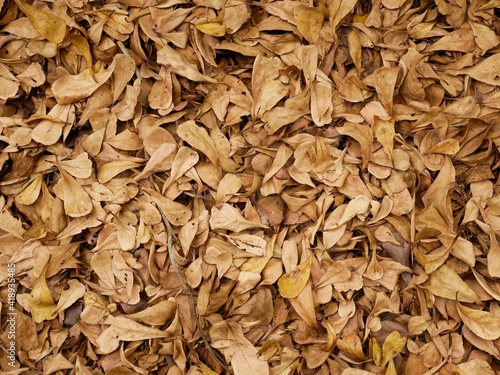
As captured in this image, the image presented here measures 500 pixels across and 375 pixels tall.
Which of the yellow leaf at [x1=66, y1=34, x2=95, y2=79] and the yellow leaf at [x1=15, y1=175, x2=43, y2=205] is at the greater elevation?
the yellow leaf at [x1=66, y1=34, x2=95, y2=79]

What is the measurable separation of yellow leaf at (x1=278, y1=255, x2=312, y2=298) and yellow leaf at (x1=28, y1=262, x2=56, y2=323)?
31 cm

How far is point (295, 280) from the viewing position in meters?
0.57

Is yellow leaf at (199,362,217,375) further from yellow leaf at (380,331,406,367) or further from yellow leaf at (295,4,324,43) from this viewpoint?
yellow leaf at (295,4,324,43)

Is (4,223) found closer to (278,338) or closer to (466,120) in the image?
(278,338)

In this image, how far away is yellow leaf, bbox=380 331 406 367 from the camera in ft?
1.88

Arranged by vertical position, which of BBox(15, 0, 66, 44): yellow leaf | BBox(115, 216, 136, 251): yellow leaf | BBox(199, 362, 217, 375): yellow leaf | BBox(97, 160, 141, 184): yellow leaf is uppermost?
BBox(15, 0, 66, 44): yellow leaf

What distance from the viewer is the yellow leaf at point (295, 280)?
569 millimetres

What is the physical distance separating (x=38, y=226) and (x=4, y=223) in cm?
5

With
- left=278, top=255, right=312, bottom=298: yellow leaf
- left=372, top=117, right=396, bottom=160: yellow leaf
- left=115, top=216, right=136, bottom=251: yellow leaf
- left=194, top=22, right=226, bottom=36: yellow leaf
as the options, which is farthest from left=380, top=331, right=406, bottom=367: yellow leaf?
left=194, top=22, right=226, bottom=36: yellow leaf

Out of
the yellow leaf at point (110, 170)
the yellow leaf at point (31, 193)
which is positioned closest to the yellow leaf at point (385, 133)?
the yellow leaf at point (110, 170)

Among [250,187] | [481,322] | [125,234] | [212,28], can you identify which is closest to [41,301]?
[125,234]

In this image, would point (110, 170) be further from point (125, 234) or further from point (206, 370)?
point (206, 370)

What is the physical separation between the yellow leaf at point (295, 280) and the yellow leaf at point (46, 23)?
0.44 m

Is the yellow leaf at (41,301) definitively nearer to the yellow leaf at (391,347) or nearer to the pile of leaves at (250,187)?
A: the pile of leaves at (250,187)
